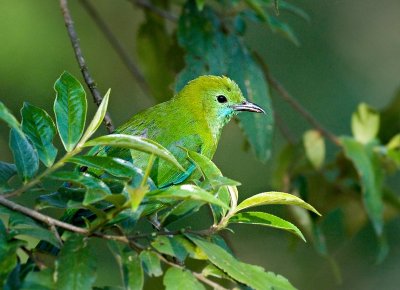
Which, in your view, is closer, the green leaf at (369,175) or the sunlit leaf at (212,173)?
the sunlit leaf at (212,173)

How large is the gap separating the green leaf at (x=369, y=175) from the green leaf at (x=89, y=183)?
2.61 metres

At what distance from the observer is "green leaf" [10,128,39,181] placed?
93.4 inches

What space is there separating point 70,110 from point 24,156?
0.19 meters

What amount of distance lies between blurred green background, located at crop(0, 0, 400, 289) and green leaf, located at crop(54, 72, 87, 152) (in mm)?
4294

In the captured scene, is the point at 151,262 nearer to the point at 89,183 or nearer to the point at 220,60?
the point at 89,183

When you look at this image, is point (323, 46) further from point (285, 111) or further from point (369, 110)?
point (369, 110)

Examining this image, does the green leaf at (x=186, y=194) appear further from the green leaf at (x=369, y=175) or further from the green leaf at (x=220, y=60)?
the green leaf at (x=369, y=175)

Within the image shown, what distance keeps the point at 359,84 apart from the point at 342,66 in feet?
0.97

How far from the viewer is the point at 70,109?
2.46m

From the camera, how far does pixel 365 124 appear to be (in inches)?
197

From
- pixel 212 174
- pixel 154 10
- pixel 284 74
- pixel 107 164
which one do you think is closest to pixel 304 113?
pixel 154 10

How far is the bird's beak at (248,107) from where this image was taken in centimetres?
463

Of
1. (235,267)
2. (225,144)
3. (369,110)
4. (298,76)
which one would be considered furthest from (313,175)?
(298,76)

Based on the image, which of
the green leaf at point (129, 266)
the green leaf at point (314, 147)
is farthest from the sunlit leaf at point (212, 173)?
the green leaf at point (314, 147)
